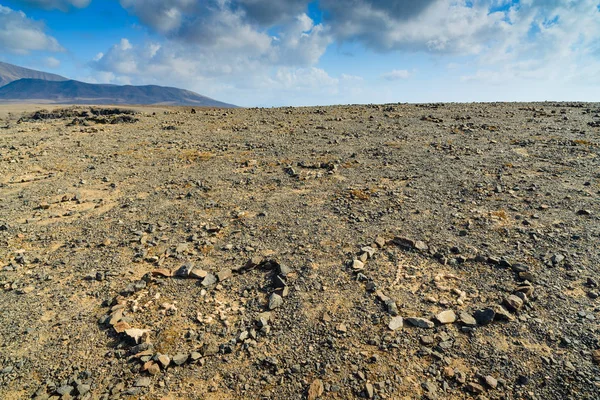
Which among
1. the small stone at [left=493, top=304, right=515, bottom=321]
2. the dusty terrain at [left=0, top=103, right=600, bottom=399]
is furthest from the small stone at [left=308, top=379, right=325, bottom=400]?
the small stone at [left=493, top=304, right=515, bottom=321]

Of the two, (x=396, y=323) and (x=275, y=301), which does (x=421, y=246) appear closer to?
(x=396, y=323)

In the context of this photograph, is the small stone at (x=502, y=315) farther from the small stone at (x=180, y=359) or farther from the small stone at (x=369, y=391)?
the small stone at (x=180, y=359)

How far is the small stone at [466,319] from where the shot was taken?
17.4 feet

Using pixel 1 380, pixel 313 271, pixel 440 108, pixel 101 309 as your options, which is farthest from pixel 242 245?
pixel 440 108

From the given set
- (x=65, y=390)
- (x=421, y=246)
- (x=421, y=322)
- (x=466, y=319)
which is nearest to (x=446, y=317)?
(x=466, y=319)

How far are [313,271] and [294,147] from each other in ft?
36.7

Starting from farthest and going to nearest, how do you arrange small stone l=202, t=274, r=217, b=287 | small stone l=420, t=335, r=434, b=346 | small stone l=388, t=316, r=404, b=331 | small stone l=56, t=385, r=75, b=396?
small stone l=202, t=274, r=217, b=287 < small stone l=388, t=316, r=404, b=331 < small stone l=420, t=335, r=434, b=346 < small stone l=56, t=385, r=75, b=396

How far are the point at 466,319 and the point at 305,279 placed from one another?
297cm

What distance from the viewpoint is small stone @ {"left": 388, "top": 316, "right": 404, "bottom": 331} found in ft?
17.3

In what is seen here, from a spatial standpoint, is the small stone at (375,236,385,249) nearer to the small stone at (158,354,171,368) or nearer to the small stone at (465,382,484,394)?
the small stone at (465,382,484,394)

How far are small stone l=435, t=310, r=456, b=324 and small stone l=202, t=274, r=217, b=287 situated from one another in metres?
4.29

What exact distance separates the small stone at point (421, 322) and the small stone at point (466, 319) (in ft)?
1.72

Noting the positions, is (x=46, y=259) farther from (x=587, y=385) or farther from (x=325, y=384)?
(x=587, y=385)

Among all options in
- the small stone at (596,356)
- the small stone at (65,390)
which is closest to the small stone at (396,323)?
the small stone at (596,356)
